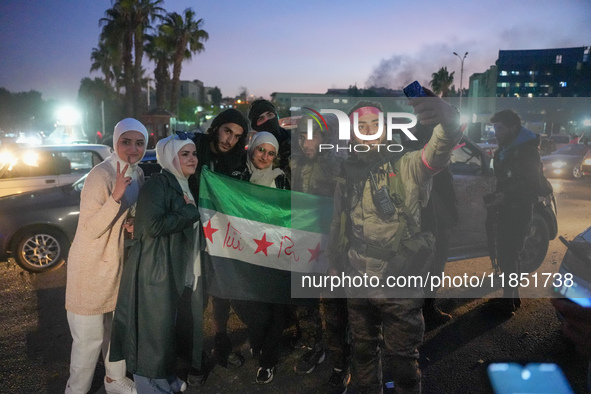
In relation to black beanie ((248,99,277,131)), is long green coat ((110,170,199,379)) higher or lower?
lower

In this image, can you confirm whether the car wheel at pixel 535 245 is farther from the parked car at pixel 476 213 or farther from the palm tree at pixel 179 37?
the palm tree at pixel 179 37

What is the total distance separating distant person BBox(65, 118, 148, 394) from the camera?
2742 mm

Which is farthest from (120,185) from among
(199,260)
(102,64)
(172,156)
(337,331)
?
(102,64)

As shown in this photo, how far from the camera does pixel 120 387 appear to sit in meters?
3.05

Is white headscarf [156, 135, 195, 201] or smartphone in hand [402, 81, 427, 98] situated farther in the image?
white headscarf [156, 135, 195, 201]

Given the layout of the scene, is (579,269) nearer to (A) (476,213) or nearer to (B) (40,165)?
(A) (476,213)

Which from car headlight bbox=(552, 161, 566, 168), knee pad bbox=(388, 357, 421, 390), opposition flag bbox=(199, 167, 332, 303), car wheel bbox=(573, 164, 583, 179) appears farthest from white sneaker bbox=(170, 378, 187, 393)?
car wheel bbox=(573, 164, 583, 179)

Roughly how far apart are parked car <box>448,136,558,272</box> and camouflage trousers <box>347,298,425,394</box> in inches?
106

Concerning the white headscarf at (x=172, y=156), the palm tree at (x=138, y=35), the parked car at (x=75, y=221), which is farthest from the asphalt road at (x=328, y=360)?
the palm tree at (x=138, y=35)

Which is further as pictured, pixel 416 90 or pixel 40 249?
pixel 40 249

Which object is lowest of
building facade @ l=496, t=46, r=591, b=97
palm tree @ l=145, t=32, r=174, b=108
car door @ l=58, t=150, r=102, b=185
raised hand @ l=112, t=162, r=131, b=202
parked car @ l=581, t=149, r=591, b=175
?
parked car @ l=581, t=149, r=591, b=175

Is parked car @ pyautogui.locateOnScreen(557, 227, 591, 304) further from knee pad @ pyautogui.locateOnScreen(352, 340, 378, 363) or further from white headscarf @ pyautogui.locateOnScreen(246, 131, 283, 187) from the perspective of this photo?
white headscarf @ pyautogui.locateOnScreen(246, 131, 283, 187)

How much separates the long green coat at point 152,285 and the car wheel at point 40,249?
4.10 metres

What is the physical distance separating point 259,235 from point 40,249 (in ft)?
14.6
